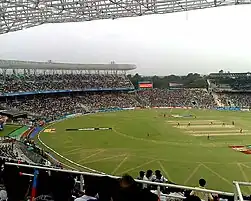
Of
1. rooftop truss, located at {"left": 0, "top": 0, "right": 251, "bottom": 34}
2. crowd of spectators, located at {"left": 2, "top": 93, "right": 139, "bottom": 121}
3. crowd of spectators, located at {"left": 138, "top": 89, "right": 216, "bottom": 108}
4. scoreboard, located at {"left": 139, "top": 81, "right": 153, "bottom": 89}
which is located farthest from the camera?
scoreboard, located at {"left": 139, "top": 81, "right": 153, "bottom": 89}

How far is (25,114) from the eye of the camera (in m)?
46.1

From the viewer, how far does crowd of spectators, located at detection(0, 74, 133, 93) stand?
56562mm

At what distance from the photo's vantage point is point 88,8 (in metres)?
19.8

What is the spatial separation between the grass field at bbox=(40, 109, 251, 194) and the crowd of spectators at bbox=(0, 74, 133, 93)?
731 inches

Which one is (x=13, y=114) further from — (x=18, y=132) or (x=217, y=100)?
(x=217, y=100)

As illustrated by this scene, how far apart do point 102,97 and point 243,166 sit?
50006 millimetres

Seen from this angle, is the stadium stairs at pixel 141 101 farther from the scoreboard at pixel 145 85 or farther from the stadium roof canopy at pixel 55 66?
the stadium roof canopy at pixel 55 66

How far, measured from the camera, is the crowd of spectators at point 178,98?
7025cm

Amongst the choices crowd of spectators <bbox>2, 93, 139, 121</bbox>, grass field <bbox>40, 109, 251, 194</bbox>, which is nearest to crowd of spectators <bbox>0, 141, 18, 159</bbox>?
grass field <bbox>40, 109, 251, 194</bbox>

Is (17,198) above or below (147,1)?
below

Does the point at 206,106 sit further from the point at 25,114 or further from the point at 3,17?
the point at 3,17

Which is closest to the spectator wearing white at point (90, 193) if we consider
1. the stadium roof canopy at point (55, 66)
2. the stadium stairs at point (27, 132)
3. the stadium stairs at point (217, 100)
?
the stadium stairs at point (27, 132)

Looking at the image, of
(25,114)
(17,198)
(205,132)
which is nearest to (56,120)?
(25,114)

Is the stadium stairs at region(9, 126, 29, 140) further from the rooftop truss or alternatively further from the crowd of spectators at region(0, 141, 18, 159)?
the rooftop truss
